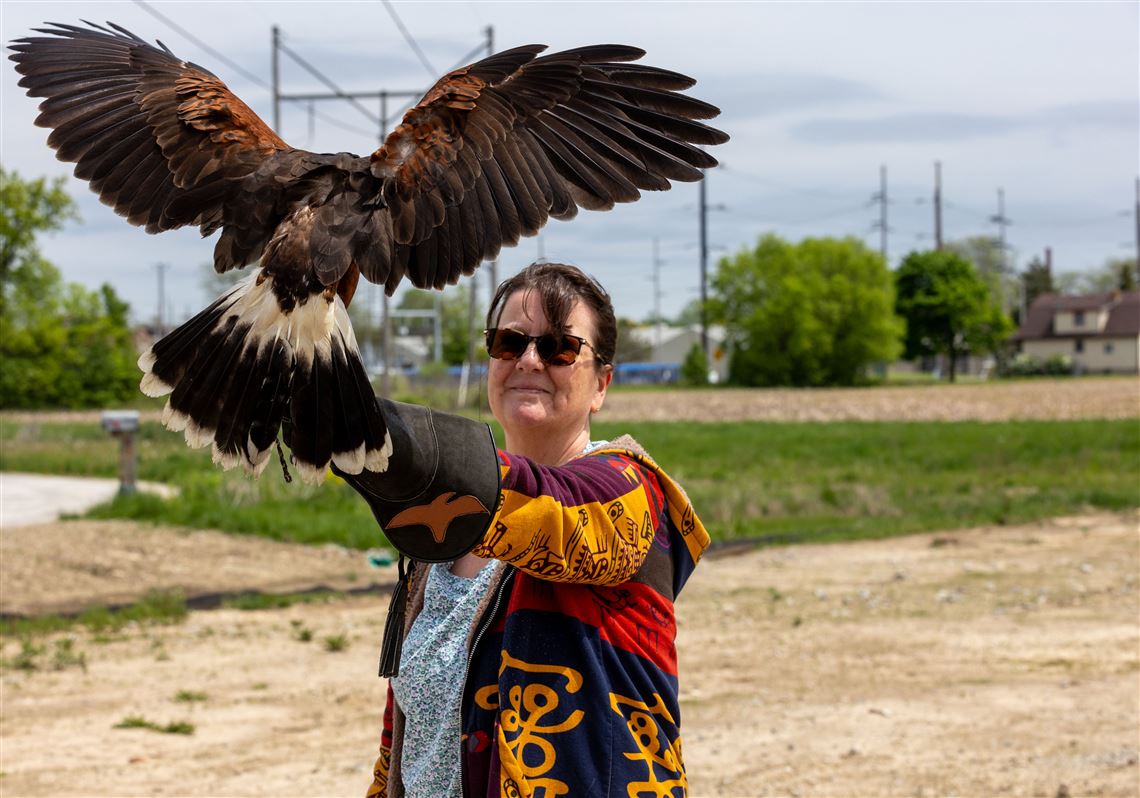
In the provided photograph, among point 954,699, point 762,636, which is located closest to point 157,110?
point 954,699

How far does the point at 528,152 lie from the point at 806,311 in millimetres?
71135

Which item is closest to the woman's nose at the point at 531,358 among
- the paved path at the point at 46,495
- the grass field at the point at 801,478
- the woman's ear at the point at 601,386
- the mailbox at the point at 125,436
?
the woman's ear at the point at 601,386

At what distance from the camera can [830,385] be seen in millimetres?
72562

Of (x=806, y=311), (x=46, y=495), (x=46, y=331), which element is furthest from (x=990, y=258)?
(x=46, y=495)

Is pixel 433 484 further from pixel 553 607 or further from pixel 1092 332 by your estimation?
pixel 1092 332

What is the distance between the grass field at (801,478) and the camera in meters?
14.0

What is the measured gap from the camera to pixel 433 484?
1.79 m

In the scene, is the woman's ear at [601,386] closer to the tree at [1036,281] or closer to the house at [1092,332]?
the house at [1092,332]

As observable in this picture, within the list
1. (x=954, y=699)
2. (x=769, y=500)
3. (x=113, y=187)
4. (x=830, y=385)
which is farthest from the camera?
(x=830, y=385)

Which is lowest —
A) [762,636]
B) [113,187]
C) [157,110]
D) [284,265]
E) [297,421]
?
[762,636]

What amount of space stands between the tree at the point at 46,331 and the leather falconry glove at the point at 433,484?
109ft

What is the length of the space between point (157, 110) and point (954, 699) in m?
5.86

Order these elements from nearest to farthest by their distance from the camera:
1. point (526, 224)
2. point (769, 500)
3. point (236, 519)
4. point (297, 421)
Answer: point (297, 421) → point (526, 224) → point (236, 519) → point (769, 500)

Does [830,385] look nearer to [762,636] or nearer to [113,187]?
[762,636]
